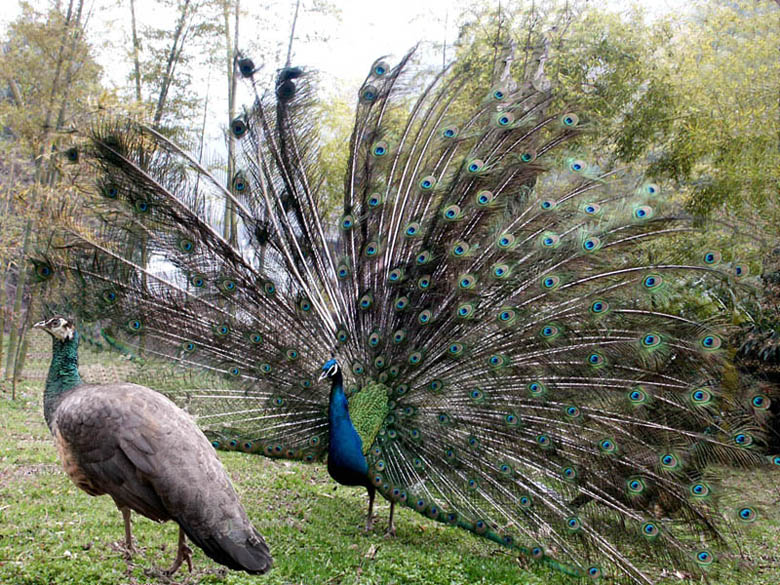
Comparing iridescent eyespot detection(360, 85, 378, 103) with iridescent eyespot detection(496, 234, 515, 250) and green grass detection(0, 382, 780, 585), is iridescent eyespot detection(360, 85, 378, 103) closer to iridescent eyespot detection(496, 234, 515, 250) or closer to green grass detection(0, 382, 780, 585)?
iridescent eyespot detection(496, 234, 515, 250)

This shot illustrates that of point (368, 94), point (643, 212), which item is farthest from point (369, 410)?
point (368, 94)

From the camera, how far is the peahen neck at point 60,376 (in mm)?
3459

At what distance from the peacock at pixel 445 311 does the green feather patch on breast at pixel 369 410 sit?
0.02 meters

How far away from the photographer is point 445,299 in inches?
184

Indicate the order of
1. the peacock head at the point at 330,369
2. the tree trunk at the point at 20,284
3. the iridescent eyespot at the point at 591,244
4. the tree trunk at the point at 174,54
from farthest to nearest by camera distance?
the tree trunk at the point at 174,54
the tree trunk at the point at 20,284
the peacock head at the point at 330,369
the iridescent eyespot at the point at 591,244

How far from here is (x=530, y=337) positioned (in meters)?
4.47

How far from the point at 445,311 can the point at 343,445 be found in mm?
1190

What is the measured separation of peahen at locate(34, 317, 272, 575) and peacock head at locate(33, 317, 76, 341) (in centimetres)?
47

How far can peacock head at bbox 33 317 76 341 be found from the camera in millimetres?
3637

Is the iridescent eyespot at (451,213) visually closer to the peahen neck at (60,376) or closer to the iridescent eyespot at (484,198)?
the iridescent eyespot at (484,198)

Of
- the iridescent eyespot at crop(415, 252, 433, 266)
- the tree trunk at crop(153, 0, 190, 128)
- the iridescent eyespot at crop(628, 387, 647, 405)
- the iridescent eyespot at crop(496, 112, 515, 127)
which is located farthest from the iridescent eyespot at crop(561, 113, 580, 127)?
the tree trunk at crop(153, 0, 190, 128)

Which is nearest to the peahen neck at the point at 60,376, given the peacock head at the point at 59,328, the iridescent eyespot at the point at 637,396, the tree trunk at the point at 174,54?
the peacock head at the point at 59,328

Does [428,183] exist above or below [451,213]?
above

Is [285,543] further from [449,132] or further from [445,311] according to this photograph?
[449,132]
